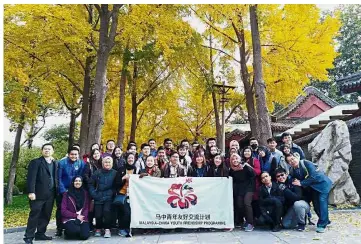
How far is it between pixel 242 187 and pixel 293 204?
42.1 inches

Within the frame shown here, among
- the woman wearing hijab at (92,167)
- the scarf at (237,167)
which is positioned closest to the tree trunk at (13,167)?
the woman wearing hijab at (92,167)

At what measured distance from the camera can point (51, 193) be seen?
24.9 ft

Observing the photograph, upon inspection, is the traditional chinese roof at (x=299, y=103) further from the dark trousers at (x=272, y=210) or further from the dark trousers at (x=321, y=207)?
the dark trousers at (x=272, y=210)

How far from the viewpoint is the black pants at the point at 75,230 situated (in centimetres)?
736

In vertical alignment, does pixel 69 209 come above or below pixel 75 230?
above

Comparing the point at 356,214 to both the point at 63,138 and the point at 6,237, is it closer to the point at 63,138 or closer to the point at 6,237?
the point at 6,237

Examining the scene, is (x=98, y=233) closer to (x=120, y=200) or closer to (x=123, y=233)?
(x=123, y=233)

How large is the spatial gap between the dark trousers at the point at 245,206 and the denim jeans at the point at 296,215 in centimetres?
70

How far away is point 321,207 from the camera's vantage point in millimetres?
7742

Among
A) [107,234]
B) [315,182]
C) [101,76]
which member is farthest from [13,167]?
[315,182]

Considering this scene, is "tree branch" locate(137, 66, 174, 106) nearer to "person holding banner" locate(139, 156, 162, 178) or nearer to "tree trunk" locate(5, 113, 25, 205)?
"tree trunk" locate(5, 113, 25, 205)

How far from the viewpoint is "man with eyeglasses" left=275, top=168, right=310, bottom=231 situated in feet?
25.5

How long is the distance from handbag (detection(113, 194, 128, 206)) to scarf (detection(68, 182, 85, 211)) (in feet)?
2.09

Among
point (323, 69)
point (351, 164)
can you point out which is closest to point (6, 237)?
point (351, 164)
